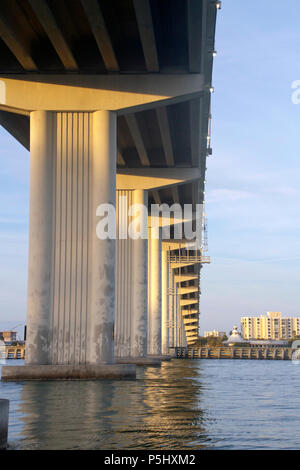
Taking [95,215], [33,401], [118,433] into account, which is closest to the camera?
[118,433]

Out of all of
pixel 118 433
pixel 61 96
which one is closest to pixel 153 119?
pixel 61 96

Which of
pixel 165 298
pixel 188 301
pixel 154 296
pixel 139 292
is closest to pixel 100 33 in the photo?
pixel 139 292

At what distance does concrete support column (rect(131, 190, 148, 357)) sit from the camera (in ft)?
132

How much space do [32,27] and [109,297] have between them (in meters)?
10.8

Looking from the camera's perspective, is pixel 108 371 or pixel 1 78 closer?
pixel 108 371

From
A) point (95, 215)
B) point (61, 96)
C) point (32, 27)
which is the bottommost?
point (95, 215)

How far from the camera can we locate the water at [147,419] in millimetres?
9156

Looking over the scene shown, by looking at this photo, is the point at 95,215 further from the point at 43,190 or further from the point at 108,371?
the point at 108,371

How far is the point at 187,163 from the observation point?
42.8 m

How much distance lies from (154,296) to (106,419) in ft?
137

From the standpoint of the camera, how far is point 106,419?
11938 millimetres

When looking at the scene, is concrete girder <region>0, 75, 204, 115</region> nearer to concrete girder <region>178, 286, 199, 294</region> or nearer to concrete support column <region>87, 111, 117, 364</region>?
concrete support column <region>87, 111, 117, 364</region>

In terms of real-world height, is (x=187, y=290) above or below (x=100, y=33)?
below
